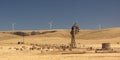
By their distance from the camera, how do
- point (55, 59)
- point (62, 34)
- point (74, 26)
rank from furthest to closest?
point (62, 34) < point (74, 26) < point (55, 59)

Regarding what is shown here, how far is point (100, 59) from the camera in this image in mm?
40500

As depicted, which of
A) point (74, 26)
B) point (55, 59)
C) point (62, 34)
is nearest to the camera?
point (55, 59)

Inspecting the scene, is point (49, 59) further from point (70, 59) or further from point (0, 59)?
point (0, 59)

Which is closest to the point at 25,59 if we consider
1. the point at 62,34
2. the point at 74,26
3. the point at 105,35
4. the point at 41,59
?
the point at 41,59

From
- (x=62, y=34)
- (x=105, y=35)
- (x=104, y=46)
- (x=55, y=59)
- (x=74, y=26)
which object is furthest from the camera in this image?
(x=62, y=34)

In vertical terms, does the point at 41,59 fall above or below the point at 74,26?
below

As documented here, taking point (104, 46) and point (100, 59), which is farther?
point (104, 46)

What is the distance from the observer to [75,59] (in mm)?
40375

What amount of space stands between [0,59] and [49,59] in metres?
5.75

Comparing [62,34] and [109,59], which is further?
[62,34]

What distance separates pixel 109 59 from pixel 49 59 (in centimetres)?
697

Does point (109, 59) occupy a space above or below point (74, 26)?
below

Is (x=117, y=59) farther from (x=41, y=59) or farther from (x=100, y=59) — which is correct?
(x=41, y=59)

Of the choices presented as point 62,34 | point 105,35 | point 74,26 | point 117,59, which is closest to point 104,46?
point 74,26
